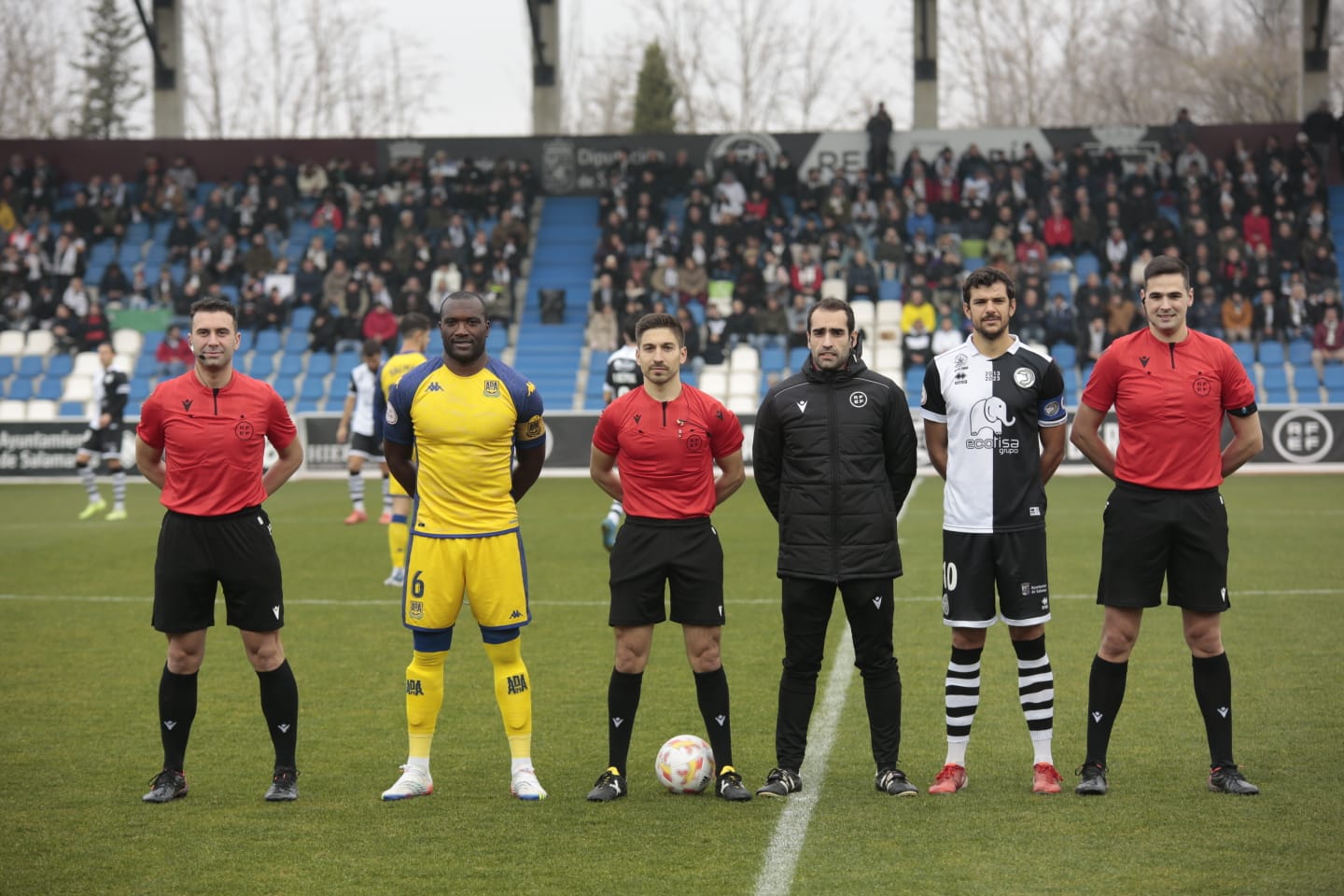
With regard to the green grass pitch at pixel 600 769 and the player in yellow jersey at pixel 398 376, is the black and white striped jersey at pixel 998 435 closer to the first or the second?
the green grass pitch at pixel 600 769

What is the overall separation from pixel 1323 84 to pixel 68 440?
85.1 ft

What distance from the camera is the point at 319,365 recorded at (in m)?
29.3

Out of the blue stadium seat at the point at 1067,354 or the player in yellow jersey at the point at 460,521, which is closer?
the player in yellow jersey at the point at 460,521

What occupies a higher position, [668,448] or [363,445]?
[668,448]

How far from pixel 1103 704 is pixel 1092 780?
13.3 inches

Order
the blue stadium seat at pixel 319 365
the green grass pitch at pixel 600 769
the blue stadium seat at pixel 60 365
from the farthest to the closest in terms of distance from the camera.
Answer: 1. the blue stadium seat at pixel 60 365
2. the blue stadium seat at pixel 319 365
3. the green grass pitch at pixel 600 769

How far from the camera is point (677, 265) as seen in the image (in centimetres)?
3081

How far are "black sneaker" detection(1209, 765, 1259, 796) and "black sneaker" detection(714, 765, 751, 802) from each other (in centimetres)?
195

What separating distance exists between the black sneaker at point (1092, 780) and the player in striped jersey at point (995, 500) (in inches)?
4.3

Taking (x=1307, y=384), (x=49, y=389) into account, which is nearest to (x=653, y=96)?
(x=49, y=389)

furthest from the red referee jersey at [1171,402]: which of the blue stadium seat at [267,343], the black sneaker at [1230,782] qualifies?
the blue stadium seat at [267,343]

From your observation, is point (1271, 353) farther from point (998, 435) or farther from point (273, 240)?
point (998, 435)

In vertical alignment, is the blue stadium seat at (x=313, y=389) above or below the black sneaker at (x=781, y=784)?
above

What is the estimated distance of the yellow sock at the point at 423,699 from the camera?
A: 6402 mm
